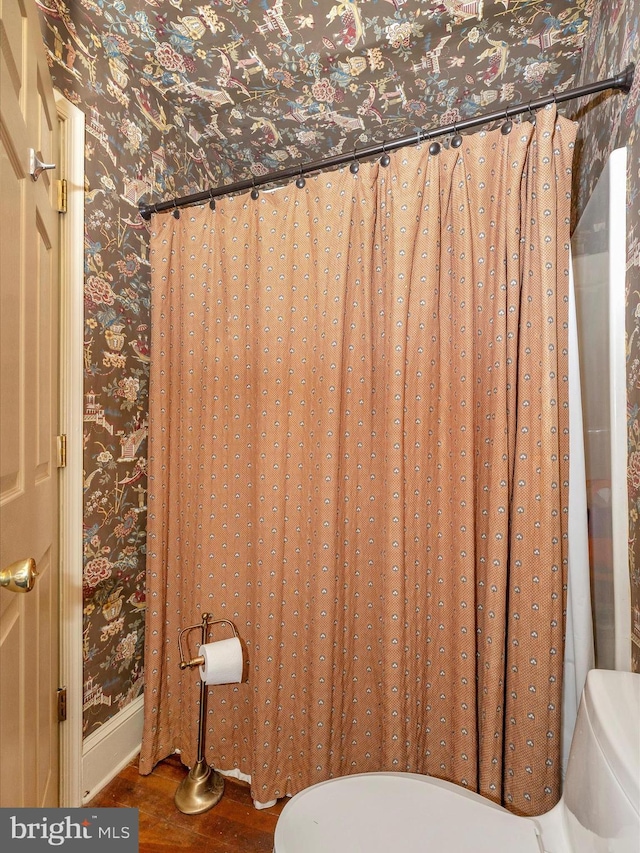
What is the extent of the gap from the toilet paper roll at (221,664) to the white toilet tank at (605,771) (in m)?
0.92

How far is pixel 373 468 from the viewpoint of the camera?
1.42 metres

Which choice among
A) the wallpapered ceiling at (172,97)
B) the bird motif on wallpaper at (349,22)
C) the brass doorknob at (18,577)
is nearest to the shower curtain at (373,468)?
the wallpapered ceiling at (172,97)

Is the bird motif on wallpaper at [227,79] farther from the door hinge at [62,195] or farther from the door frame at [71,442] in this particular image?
the door hinge at [62,195]

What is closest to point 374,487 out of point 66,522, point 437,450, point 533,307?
point 437,450

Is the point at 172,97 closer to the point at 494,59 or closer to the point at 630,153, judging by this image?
the point at 494,59

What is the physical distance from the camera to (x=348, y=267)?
142cm

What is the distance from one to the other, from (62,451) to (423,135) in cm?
150

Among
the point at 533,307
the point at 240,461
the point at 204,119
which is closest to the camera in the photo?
the point at 533,307

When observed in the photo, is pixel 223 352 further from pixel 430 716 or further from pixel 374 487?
pixel 430 716

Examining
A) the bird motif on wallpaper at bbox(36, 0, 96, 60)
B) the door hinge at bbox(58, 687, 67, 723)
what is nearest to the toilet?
the door hinge at bbox(58, 687, 67, 723)

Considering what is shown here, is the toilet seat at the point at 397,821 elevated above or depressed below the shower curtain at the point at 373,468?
below

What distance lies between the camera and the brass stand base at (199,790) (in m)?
1.43

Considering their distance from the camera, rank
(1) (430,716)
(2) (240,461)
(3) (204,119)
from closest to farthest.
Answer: (1) (430,716) → (2) (240,461) → (3) (204,119)

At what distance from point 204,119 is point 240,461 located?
1.47m
